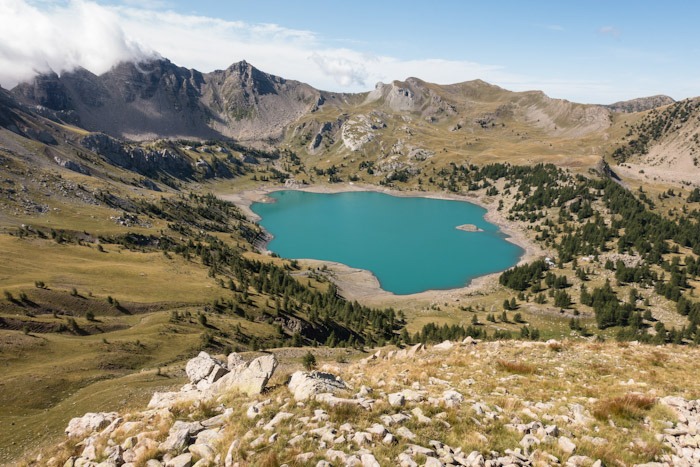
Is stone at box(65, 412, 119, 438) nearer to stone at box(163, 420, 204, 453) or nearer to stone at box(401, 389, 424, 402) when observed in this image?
stone at box(163, 420, 204, 453)

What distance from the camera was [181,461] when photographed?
13328mm

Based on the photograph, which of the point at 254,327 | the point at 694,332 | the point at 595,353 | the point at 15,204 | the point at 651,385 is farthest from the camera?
the point at 15,204

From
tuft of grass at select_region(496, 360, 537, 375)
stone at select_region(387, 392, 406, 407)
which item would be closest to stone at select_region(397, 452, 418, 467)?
stone at select_region(387, 392, 406, 407)

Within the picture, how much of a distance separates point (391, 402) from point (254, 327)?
60009mm

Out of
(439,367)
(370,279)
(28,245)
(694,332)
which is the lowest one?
(370,279)

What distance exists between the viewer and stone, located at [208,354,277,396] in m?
19.1

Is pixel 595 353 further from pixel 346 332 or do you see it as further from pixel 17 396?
pixel 346 332

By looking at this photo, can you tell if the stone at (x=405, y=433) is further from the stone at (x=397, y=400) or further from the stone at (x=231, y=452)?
the stone at (x=231, y=452)

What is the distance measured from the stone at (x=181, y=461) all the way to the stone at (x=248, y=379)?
5237 millimetres

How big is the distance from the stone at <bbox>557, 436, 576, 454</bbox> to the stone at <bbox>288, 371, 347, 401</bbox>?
9.00 m

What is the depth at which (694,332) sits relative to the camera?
8531cm

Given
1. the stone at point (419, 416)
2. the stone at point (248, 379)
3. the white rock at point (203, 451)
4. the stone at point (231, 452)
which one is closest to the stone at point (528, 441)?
the stone at point (419, 416)

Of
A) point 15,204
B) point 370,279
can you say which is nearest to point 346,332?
point 370,279

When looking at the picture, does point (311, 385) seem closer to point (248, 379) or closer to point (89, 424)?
point (248, 379)
